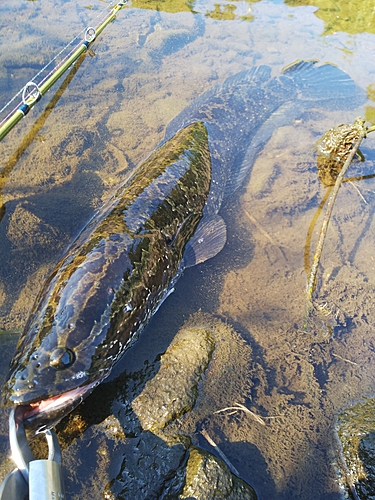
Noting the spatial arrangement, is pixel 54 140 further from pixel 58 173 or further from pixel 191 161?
pixel 191 161

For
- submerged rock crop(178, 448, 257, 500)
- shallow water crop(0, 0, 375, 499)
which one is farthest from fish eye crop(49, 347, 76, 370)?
submerged rock crop(178, 448, 257, 500)

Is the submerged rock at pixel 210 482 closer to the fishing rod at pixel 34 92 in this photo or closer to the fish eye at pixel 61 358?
the fish eye at pixel 61 358

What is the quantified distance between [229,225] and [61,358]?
2517 mm

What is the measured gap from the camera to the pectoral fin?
3600mm

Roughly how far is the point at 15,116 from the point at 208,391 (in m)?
3.42

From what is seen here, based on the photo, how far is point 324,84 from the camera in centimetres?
681

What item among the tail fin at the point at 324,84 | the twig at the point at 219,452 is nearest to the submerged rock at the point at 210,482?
the twig at the point at 219,452

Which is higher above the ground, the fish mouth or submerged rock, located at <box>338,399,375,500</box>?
the fish mouth

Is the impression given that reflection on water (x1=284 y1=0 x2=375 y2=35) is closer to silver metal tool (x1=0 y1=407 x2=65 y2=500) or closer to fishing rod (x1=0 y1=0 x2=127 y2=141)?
fishing rod (x1=0 y1=0 x2=127 y2=141)

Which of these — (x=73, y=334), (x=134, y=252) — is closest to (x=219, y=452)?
(x=73, y=334)

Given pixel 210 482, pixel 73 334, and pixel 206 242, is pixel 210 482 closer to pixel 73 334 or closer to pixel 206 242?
pixel 73 334

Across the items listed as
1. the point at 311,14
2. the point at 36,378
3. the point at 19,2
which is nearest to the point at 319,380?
the point at 36,378

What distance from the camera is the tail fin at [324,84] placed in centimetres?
652

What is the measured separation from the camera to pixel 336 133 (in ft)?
16.5
